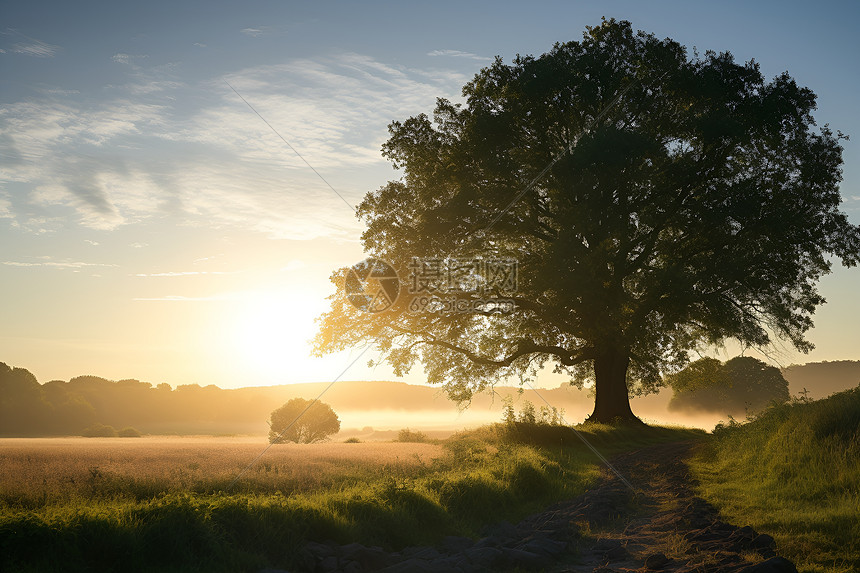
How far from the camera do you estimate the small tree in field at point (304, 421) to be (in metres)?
49.0

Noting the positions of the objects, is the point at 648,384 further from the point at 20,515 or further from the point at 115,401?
the point at 115,401

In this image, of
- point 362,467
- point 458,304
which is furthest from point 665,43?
point 362,467

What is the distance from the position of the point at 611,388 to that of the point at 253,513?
85.1ft

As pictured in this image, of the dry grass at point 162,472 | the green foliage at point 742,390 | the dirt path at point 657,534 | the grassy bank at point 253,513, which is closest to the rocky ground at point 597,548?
the dirt path at point 657,534

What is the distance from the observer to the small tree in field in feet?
161

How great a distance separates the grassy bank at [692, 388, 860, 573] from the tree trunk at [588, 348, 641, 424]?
44.1ft

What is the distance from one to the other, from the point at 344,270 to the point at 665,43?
60.6 feet

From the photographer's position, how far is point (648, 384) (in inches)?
1288

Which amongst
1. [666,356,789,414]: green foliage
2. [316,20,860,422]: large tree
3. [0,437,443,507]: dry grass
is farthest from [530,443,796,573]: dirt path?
[666,356,789,414]: green foliage

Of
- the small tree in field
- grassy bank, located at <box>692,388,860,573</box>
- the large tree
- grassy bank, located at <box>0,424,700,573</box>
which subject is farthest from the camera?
the small tree in field

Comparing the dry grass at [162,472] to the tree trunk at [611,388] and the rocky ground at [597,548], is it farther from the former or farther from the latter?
the tree trunk at [611,388]

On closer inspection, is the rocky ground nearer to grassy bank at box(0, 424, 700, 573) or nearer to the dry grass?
grassy bank at box(0, 424, 700, 573)

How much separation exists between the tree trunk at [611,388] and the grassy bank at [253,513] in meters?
16.1

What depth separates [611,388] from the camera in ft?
102
